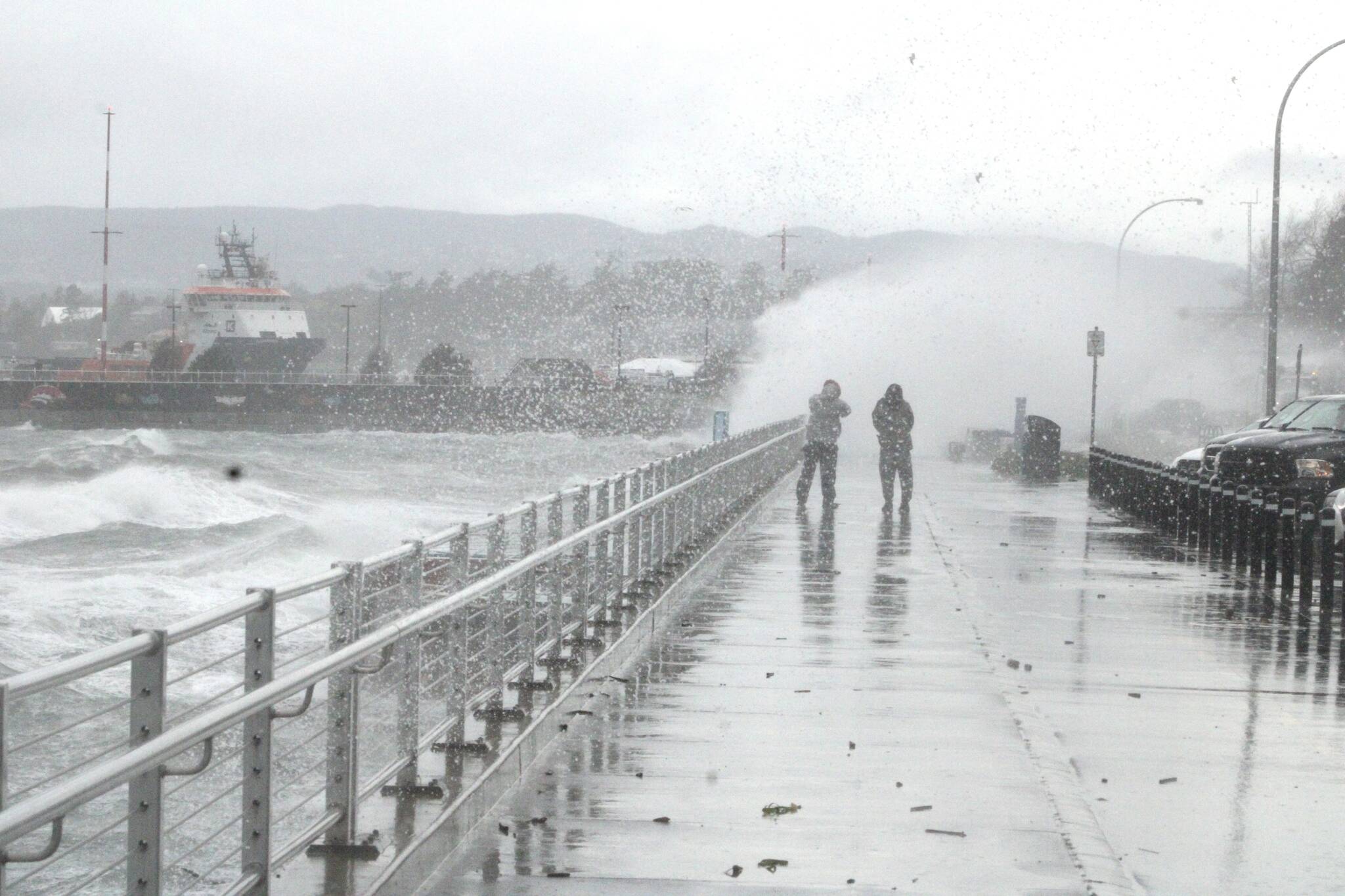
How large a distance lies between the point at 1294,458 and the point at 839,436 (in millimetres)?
6219

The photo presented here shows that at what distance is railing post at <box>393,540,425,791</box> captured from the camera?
7.16 metres

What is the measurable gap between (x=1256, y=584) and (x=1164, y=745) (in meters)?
8.92

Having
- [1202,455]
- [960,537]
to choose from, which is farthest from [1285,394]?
[960,537]

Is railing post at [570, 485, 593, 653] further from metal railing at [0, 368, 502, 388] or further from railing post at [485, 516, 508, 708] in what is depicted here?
metal railing at [0, 368, 502, 388]

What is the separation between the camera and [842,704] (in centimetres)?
1004

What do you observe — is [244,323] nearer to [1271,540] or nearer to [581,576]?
[1271,540]

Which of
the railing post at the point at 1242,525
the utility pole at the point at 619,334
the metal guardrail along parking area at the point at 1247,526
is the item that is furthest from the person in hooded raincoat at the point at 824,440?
the utility pole at the point at 619,334

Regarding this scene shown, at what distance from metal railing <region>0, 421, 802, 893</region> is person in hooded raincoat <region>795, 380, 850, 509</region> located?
6820 millimetres

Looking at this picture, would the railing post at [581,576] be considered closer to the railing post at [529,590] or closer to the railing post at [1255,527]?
the railing post at [529,590]

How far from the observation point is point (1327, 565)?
48.8ft

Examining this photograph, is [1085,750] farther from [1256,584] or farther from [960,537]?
[960,537]

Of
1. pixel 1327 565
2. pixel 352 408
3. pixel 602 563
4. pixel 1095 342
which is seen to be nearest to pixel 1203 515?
pixel 1327 565

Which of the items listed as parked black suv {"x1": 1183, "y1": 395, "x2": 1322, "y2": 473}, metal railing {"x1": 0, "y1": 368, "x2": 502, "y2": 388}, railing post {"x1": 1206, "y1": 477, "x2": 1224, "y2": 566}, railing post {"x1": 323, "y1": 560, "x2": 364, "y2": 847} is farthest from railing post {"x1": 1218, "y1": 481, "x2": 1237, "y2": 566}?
metal railing {"x1": 0, "y1": 368, "x2": 502, "y2": 388}

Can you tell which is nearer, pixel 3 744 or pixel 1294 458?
pixel 3 744
